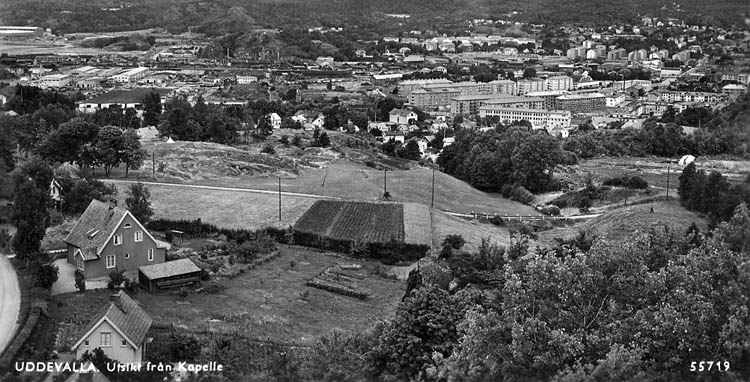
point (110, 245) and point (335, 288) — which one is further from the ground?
point (110, 245)

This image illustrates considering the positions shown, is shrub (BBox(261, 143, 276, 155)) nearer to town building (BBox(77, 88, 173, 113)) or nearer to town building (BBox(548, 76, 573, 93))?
town building (BBox(77, 88, 173, 113))

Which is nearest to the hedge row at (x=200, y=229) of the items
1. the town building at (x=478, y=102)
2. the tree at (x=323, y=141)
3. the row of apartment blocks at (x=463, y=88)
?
the tree at (x=323, y=141)

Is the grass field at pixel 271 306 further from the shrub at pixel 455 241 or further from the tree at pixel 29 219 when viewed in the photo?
the shrub at pixel 455 241

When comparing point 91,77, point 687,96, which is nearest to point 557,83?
point 687,96

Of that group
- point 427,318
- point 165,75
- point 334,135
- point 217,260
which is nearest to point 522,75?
point 165,75

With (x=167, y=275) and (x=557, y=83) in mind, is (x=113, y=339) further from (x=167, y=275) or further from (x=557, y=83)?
(x=557, y=83)

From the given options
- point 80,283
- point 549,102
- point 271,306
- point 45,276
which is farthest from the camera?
point 549,102
